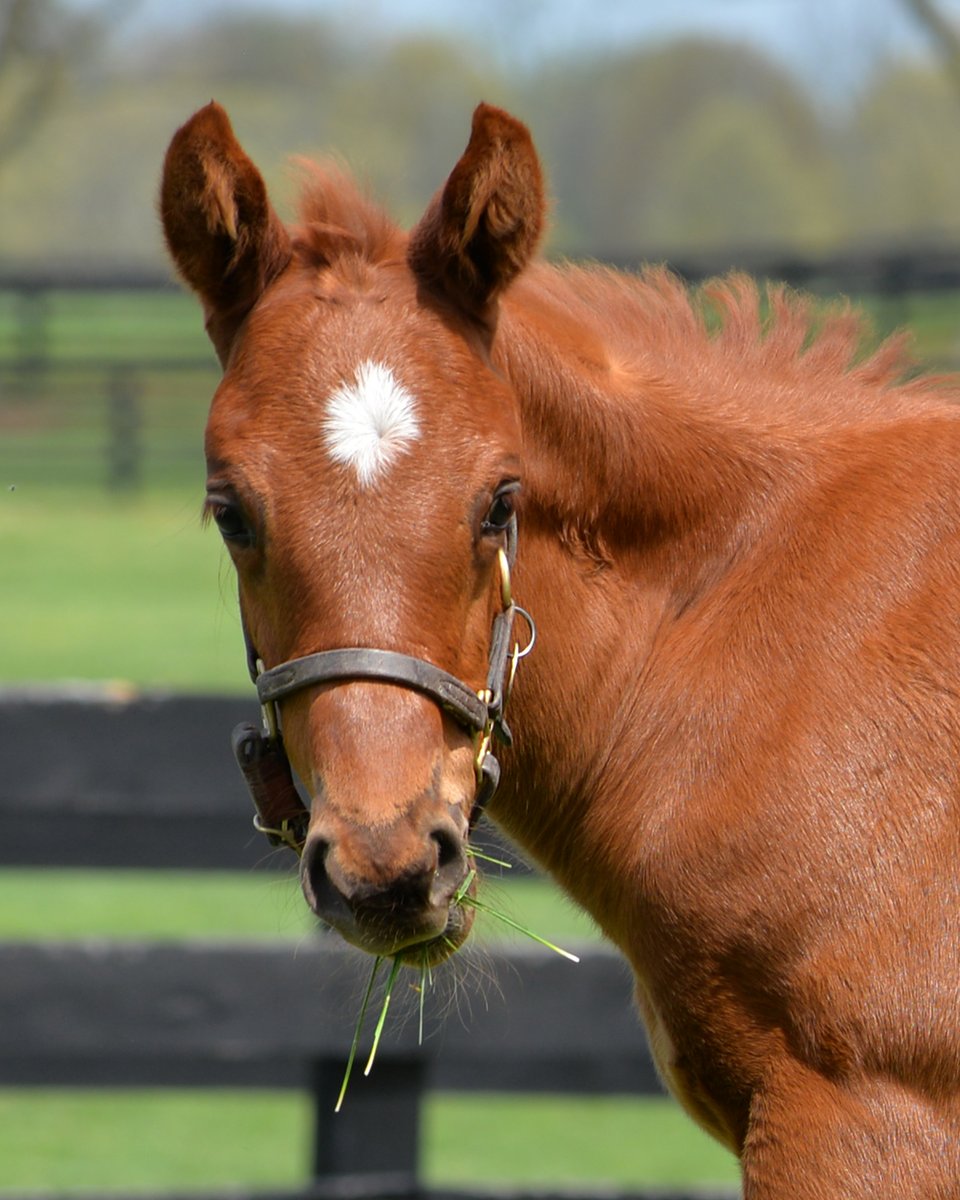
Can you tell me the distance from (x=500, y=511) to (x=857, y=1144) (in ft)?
3.29

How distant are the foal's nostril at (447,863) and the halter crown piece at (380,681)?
7.0 inches

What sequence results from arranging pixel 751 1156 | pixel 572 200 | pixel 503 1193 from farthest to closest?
pixel 572 200 → pixel 503 1193 → pixel 751 1156

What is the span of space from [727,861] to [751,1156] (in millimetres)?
414

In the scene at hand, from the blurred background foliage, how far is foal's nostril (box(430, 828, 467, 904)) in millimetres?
27826

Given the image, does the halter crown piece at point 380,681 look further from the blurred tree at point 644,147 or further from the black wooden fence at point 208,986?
the blurred tree at point 644,147

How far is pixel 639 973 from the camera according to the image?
8.09 ft

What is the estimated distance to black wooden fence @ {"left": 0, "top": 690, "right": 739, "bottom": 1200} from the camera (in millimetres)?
3840

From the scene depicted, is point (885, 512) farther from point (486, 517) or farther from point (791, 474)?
point (486, 517)

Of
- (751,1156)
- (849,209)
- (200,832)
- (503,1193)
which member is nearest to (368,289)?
(751,1156)

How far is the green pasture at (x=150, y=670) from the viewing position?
16.3 feet

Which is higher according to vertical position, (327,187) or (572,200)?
(327,187)

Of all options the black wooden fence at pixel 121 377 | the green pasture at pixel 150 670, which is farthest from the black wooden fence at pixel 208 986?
the black wooden fence at pixel 121 377

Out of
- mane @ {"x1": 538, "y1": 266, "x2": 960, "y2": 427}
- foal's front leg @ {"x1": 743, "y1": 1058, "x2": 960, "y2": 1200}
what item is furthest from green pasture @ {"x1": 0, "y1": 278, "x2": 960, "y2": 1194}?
mane @ {"x1": 538, "y1": 266, "x2": 960, "y2": 427}

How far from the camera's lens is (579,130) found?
33562 millimetres
